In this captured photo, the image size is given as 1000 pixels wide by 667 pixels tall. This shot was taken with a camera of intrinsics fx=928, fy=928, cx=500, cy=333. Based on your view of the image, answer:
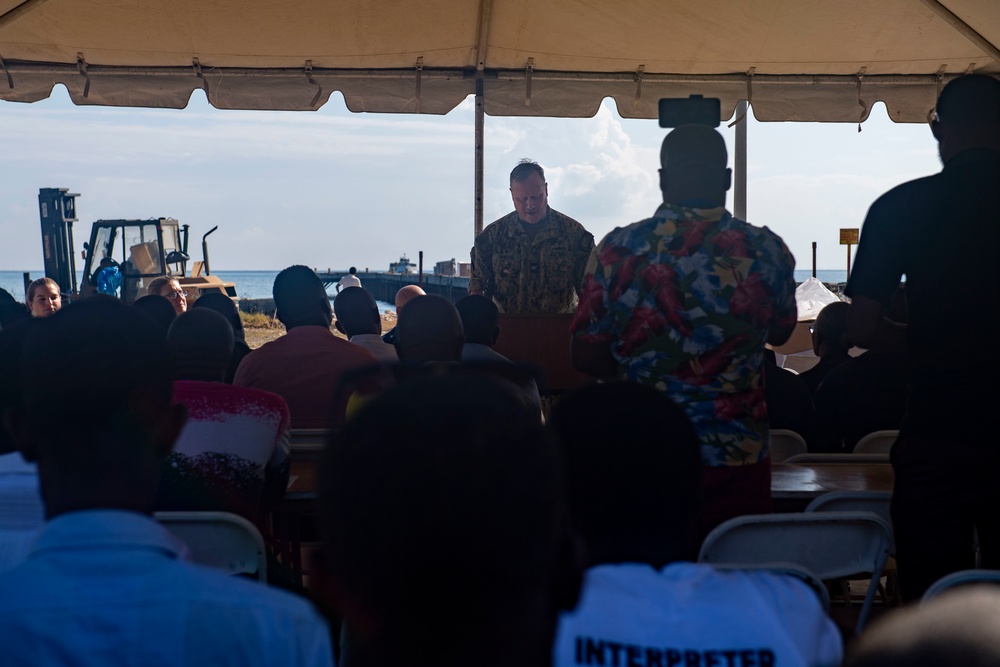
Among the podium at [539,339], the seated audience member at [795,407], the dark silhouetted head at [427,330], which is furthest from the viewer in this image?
the podium at [539,339]

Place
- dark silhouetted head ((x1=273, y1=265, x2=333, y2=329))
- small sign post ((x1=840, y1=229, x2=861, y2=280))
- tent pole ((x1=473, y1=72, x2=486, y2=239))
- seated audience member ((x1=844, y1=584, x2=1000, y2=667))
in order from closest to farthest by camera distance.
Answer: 1. seated audience member ((x1=844, y1=584, x2=1000, y2=667))
2. dark silhouetted head ((x1=273, y1=265, x2=333, y2=329))
3. tent pole ((x1=473, y1=72, x2=486, y2=239))
4. small sign post ((x1=840, y1=229, x2=861, y2=280))

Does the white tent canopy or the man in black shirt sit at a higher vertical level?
the white tent canopy

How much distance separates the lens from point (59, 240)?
16188 mm

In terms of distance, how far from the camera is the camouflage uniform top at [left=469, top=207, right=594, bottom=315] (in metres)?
5.16

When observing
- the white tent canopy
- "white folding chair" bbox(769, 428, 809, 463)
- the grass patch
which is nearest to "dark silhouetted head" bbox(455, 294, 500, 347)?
"white folding chair" bbox(769, 428, 809, 463)

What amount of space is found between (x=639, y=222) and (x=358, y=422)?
180 cm

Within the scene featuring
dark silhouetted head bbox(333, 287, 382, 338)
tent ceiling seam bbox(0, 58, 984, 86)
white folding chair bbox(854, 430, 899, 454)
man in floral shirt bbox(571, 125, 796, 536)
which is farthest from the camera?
tent ceiling seam bbox(0, 58, 984, 86)

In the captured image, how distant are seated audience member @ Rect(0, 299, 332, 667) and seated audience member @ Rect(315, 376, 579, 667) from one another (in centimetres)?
19

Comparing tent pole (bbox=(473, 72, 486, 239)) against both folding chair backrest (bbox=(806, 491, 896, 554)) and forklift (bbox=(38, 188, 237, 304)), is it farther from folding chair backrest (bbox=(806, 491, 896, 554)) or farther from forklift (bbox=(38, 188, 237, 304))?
forklift (bbox=(38, 188, 237, 304))

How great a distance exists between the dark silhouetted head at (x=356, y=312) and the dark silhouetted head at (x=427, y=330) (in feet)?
4.94

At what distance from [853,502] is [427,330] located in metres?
1.42

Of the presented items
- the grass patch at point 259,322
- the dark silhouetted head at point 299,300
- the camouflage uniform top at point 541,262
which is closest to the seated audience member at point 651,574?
the dark silhouetted head at point 299,300

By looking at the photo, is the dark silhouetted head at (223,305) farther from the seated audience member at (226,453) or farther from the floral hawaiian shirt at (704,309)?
the floral hawaiian shirt at (704,309)

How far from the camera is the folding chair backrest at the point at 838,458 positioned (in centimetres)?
325
